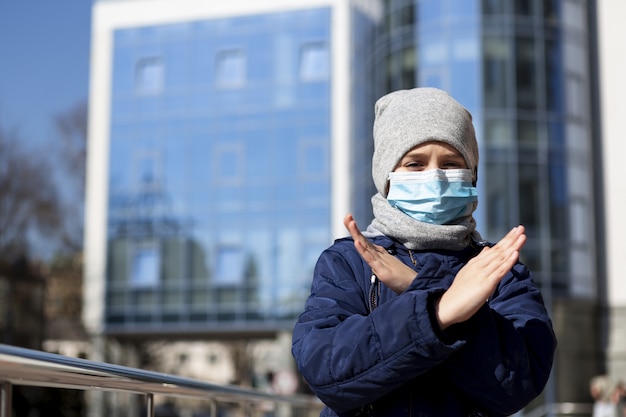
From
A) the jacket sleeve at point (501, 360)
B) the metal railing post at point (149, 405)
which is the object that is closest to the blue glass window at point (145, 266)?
the metal railing post at point (149, 405)

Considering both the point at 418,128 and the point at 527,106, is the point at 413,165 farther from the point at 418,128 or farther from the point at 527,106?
the point at 527,106

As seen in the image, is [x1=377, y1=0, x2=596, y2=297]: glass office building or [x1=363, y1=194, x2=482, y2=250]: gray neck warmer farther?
[x1=377, y1=0, x2=596, y2=297]: glass office building

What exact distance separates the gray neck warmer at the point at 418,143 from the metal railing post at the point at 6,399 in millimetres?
781

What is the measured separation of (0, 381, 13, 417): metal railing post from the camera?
235cm

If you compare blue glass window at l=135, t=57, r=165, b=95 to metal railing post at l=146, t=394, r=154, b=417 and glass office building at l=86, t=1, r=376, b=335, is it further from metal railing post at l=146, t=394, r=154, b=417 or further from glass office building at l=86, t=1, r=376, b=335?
metal railing post at l=146, t=394, r=154, b=417

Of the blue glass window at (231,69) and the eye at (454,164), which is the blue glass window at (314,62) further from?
the eye at (454,164)

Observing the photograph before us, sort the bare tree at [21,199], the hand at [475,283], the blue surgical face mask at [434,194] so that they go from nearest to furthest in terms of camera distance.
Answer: the hand at [475,283]
the blue surgical face mask at [434,194]
the bare tree at [21,199]

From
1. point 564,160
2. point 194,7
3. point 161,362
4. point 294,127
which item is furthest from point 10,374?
point 161,362

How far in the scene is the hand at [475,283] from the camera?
2045 millimetres

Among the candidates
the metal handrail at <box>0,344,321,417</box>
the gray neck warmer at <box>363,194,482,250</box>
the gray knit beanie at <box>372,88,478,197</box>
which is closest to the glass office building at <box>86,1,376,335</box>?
the metal handrail at <box>0,344,321,417</box>

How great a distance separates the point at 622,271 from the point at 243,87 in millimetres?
14688

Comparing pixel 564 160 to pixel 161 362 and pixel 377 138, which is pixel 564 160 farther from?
pixel 377 138

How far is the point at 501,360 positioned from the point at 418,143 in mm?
500

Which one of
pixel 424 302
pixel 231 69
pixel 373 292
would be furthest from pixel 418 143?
pixel 231 69
